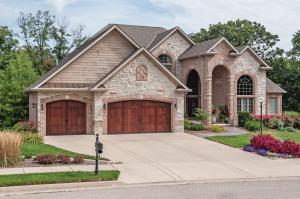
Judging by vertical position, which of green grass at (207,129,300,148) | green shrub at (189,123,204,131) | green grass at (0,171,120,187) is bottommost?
green grass at (0,171,120,187)

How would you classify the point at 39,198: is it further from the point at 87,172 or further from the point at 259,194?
the point at 259,194

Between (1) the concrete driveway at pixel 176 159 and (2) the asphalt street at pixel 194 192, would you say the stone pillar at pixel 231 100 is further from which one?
(2) the asphalt street at pixel 194 192

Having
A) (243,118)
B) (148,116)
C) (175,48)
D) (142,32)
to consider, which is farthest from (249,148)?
(142,32)

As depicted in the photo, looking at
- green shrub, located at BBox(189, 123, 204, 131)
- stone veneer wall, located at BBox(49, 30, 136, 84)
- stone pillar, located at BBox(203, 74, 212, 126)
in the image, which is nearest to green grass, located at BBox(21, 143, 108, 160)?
stone veneer wall, located at BBox(49, 30, 136, 84)

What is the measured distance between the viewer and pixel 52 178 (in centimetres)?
1337

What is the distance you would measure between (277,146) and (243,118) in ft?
42.3

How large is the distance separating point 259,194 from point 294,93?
33.9m

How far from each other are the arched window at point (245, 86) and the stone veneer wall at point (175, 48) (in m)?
4.86

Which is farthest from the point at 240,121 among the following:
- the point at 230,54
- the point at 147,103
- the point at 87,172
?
the point at 87,172

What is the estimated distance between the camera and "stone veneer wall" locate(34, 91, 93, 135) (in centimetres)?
2684

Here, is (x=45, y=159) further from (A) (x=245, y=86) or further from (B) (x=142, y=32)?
(B) (x=142, y=32)

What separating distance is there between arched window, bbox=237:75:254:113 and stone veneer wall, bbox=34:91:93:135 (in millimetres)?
12973

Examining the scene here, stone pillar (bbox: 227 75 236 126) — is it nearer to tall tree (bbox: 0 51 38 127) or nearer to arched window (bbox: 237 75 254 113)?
arched window (bbox: 237 75 254 113)

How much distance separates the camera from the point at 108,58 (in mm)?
29266
